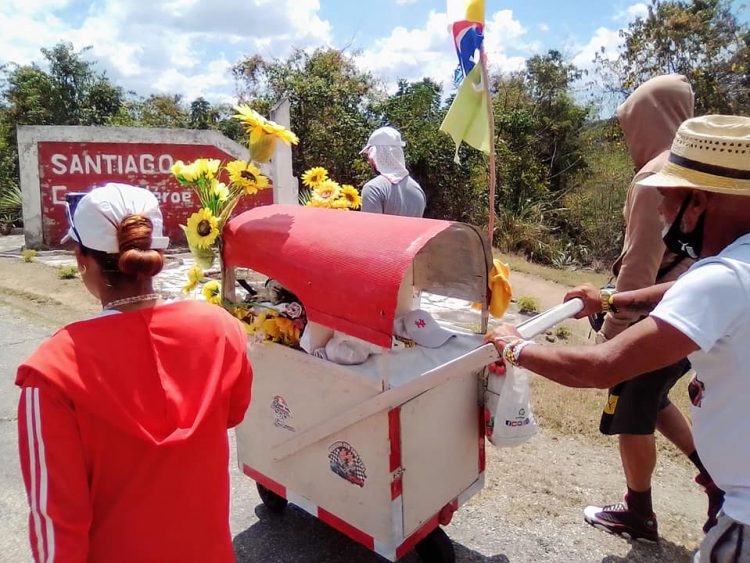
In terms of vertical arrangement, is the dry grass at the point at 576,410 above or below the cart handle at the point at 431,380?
below

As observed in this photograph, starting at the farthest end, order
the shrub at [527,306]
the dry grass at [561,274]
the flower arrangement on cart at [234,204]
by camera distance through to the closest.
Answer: the dry grass at [561,274]
the shrub at [527,306]
the flower arrangement on cart at [234,204]

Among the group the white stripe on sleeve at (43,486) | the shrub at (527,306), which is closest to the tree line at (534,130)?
the shrub at (527,306)

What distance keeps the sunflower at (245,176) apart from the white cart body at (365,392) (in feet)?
0.42

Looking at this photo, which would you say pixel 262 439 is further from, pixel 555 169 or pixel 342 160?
pixel 555 169

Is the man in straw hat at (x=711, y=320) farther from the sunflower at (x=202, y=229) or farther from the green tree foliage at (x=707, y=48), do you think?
the green tree foliage at (x=707, y=48)

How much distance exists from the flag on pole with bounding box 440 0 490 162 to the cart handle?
2.43 feet

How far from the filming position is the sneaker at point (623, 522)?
108 inches

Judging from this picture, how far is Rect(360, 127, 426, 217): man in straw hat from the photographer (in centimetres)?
407

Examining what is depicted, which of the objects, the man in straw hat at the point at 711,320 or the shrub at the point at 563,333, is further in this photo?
the shrub at the point at 563,333

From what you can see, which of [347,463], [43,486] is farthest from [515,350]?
[43,486]

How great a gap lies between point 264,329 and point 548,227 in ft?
35.9

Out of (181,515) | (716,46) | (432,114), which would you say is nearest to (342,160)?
(432,114)

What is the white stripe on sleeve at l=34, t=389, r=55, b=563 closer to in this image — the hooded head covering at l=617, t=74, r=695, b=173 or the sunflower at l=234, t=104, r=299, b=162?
the sunflower at l=234, t=104, r=299, b=162

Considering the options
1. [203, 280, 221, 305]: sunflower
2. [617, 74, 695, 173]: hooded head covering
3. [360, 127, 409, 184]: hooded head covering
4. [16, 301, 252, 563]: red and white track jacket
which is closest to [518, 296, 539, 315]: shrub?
[360, 127, 409, 184]: hooded head covering
